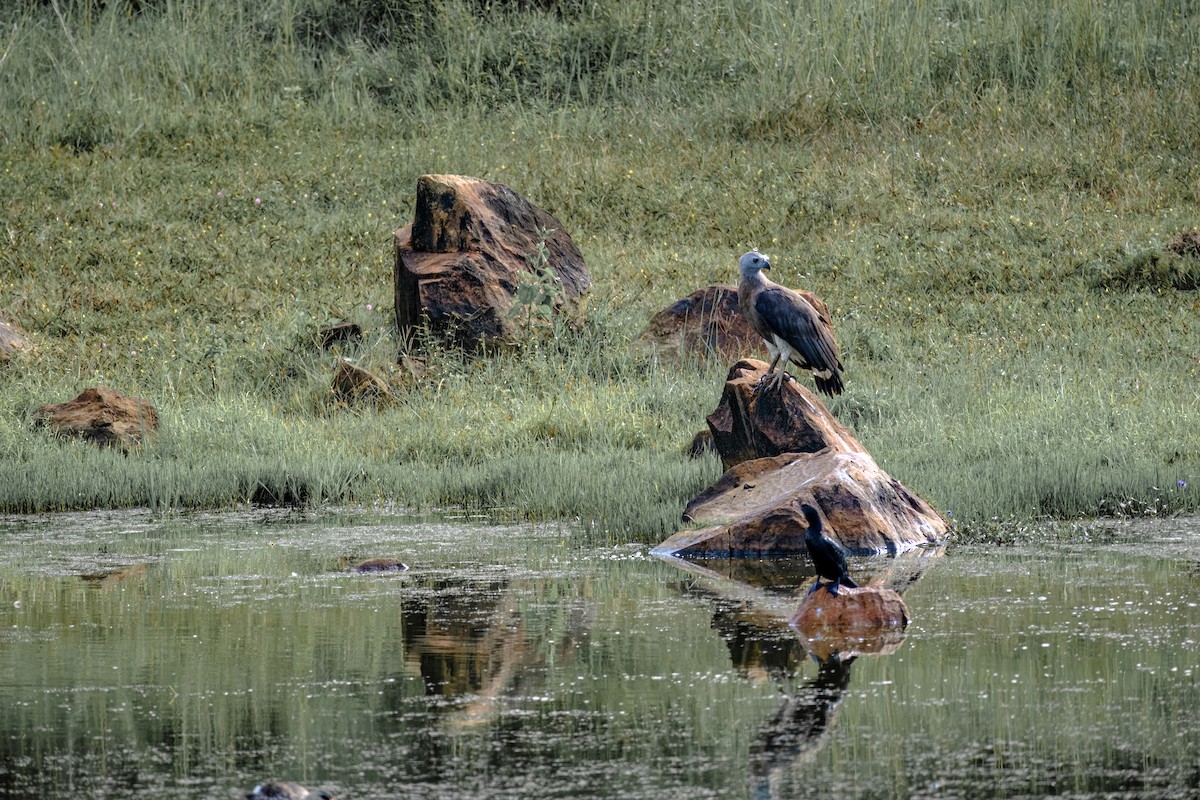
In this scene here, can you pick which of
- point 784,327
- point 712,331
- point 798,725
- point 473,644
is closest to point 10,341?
point 712,331

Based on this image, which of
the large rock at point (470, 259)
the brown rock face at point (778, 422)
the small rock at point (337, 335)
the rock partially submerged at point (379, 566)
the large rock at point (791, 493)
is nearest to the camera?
the rock partially submerged at point (379, 566)

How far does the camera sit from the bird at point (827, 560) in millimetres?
6469

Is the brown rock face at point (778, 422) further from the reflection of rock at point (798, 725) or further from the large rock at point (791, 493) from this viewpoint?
the reflection of rock at point (798, 725)

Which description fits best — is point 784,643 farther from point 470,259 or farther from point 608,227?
point 608,227

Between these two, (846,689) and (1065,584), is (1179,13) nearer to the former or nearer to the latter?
(1065,584)

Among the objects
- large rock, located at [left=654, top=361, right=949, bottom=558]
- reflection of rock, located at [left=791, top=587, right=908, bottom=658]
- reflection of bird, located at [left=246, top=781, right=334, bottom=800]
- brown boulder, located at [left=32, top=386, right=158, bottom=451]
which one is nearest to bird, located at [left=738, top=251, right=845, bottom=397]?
large rock, located at [left=654, top=361, right=949, bottom=558]

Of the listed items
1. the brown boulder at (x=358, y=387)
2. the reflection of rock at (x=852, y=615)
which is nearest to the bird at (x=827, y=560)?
the reflection of rock at (x=852, y=615)

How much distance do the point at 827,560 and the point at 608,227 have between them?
1215 cm

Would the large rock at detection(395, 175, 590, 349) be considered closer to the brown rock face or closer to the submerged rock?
the brown rock face

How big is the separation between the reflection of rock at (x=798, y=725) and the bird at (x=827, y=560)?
0.76 meters

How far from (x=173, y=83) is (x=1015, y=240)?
35.9 feet

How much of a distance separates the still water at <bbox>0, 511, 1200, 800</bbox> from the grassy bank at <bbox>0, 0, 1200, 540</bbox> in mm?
1588

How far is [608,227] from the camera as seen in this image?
18438 millimetres

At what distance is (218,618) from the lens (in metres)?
6.77
